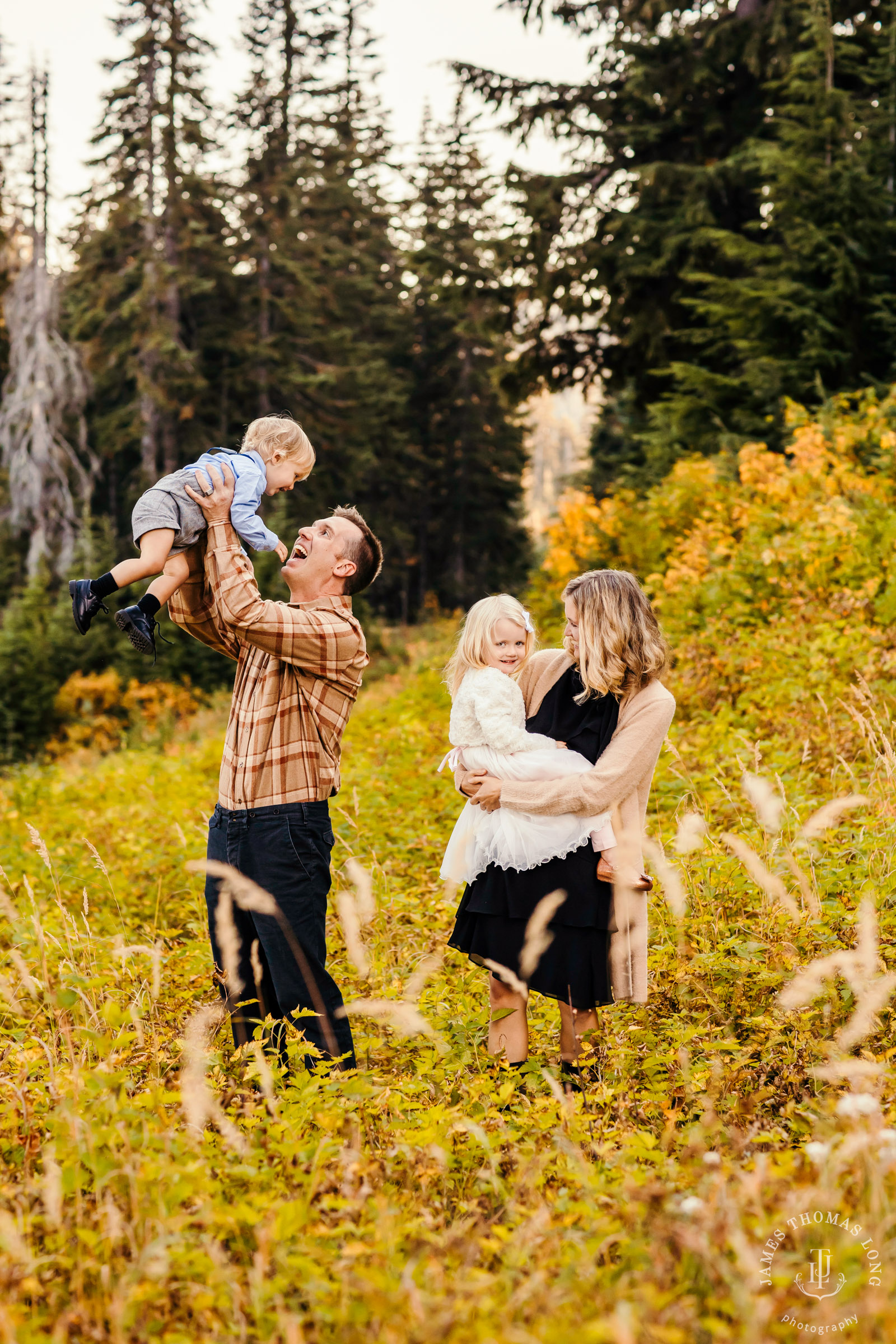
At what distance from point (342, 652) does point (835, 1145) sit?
2.05 m

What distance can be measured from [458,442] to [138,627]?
2861 centimetres

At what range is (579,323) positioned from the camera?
612 inches

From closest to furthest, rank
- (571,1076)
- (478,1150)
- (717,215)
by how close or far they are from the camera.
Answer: (478,1150) < (571,1076) < (717,215)

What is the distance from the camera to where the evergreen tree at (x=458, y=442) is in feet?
94.5

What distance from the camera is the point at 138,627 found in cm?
373

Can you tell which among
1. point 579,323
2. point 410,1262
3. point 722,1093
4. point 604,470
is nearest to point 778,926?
point 722,1093

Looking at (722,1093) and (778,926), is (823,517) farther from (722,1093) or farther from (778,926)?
(722,1093)

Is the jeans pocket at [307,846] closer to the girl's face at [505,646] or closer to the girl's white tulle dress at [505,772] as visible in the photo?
the girl's white tulle dress at [505,772]

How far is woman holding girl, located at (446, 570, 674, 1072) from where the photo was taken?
11.0ft

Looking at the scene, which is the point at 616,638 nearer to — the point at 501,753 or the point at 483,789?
the point at 501,753

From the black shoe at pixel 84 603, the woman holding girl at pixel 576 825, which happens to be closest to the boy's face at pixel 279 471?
the black shoe at pixel 84 603

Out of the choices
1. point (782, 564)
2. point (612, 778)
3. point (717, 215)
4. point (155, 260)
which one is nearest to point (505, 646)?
point (612, 778)

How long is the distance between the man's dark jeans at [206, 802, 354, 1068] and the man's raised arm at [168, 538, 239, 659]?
642 mm

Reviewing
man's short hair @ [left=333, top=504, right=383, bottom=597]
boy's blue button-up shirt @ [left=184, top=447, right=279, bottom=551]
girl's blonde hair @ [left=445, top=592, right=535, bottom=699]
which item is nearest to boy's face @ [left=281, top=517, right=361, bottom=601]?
man's short hair @ [left=333, top=504, right=383, bottom=597]
